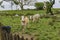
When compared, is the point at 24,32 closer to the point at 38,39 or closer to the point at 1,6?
the point at 38,39

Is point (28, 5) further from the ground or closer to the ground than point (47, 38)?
closer to the ground

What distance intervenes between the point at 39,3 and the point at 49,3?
17021 millimetres

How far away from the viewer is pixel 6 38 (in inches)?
273

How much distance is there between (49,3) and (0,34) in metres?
20.8

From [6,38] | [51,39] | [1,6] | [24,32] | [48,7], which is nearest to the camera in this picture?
[6,38]

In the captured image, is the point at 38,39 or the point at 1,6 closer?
the point at 38,39

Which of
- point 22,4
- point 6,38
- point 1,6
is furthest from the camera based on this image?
point 1,6

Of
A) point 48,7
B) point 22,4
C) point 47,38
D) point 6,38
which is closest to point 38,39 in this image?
point 47,38

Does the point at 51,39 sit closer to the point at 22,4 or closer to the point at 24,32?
the point at 24,32

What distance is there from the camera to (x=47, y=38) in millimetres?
10828

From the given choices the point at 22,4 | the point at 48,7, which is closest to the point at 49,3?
the point at 48,7

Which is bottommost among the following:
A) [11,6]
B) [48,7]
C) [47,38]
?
[11,6]

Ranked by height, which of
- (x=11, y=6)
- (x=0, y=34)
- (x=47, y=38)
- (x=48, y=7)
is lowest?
(x=11, y=6)

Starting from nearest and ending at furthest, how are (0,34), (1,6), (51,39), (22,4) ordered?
1. (0,34)
2. (51,39)
3. (22,4)
4. (1,6)
